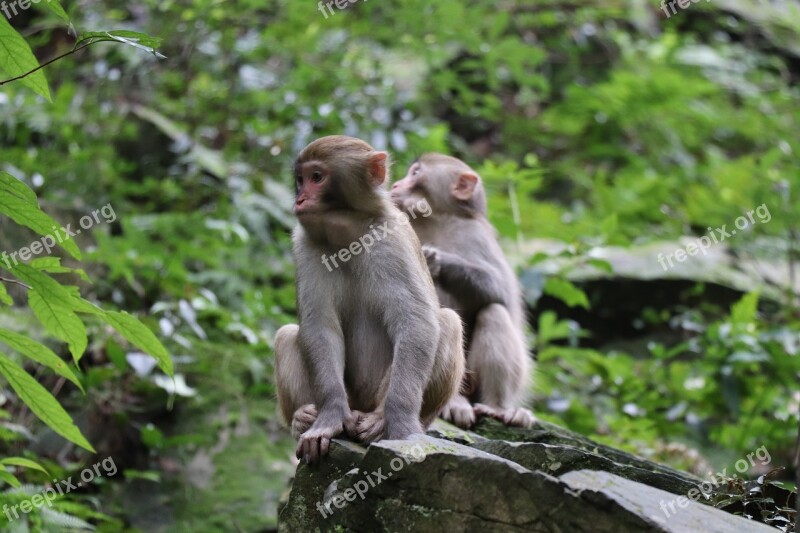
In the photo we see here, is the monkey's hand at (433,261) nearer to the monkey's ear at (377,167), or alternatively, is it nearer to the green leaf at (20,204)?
the monkey's ear at (377,167)

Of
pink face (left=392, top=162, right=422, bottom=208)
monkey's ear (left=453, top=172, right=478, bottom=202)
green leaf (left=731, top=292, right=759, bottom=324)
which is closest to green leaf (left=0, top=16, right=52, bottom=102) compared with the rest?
pink face (left=392, top=162, right=422, bottom=208)

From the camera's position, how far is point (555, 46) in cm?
1697

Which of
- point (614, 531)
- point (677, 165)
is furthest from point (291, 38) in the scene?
point (614, 531)

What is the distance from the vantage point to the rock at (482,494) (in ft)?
10.7

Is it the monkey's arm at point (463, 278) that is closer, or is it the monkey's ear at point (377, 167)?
the monkey's ear at point (377, 167)

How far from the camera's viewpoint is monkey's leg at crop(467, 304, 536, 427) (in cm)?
633

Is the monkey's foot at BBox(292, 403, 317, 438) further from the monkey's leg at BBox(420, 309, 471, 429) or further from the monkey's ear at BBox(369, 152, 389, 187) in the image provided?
the monkey's ear at BBox(369, 152, 389, 187)

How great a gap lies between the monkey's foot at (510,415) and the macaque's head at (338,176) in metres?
1.84

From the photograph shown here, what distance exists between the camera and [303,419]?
193 inches

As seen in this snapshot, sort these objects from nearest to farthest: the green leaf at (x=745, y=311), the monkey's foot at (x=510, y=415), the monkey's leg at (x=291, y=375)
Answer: the monkey's leg at (x=291, y=375)
the monkey's foot at (x=510, y=415)
the green leaf at (x=745, y=311)

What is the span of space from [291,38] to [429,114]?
3506 mm

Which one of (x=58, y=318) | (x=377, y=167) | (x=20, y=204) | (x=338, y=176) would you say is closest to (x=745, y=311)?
(x=377, y=167)

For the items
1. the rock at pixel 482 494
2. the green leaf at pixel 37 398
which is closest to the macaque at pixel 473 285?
the rock at pixel 482 494

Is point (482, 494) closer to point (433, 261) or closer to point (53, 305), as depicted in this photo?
point (53, 305)
